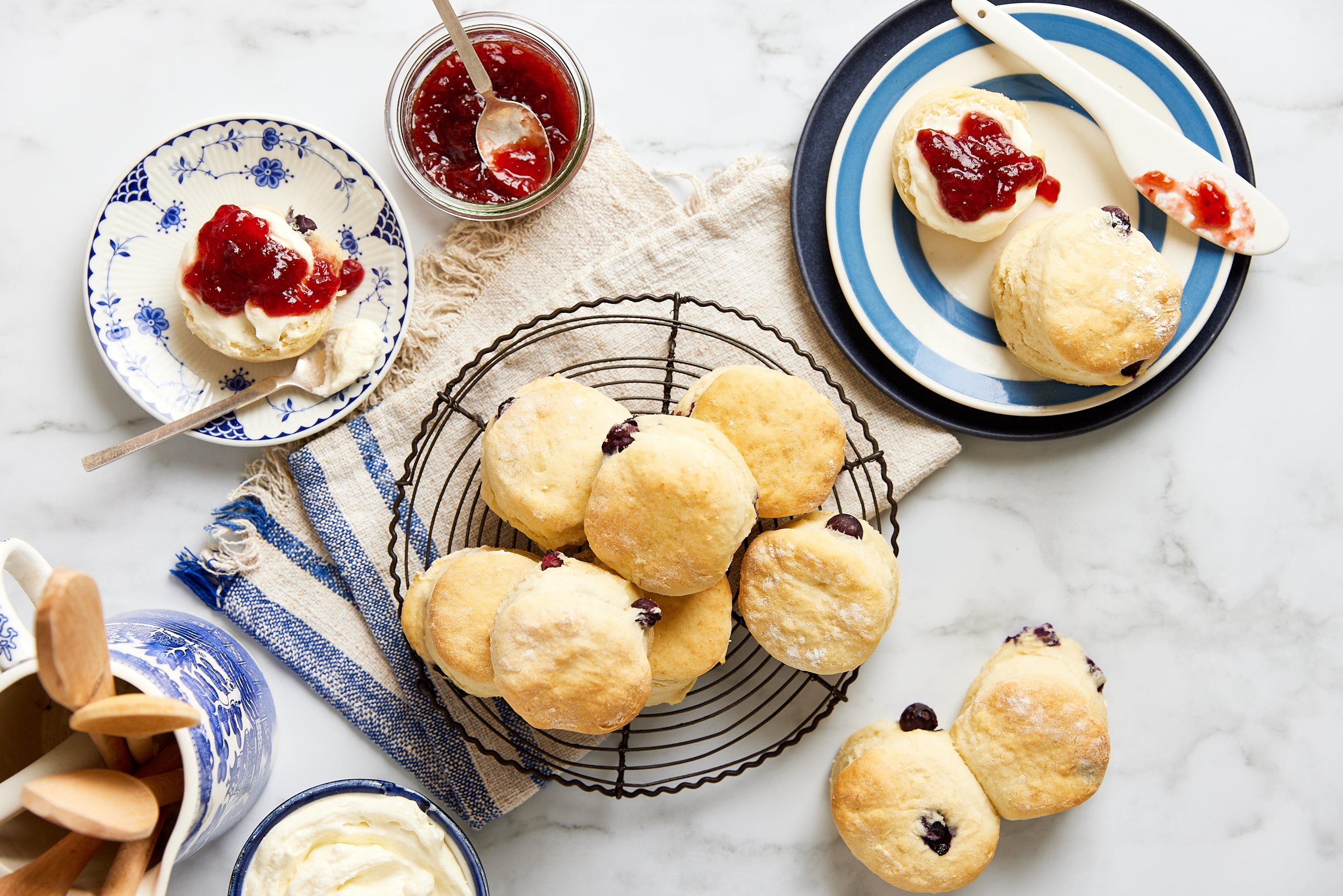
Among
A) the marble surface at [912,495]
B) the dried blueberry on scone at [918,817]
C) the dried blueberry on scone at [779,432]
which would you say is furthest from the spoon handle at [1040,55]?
the dried blueberry on scone at [918,817]

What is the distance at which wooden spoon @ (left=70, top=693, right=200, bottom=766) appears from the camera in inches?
60.4

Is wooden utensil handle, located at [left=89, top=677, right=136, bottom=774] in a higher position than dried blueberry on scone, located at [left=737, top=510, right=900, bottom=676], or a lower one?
higher

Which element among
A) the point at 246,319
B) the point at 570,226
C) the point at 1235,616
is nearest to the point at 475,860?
the point at 246,319

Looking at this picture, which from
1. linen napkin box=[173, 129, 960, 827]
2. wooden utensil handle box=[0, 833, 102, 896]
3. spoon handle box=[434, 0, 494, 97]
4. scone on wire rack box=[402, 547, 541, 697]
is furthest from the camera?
linen napkin box=[173, 129, 960, 827]

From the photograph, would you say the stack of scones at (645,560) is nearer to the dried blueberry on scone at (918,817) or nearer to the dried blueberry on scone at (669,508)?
the dried blueberry on scone at (669,508)

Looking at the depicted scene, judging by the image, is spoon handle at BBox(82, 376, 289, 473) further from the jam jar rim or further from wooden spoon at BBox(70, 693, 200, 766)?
wooden spoon at BBox(70, 693, 200, 766)

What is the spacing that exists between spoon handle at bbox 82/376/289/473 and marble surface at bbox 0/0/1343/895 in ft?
0.61

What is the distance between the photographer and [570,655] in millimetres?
1970

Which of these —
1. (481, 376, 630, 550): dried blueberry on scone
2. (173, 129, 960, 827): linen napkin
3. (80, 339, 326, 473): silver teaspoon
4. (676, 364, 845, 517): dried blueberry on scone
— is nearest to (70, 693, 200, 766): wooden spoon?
(481, 376, 630, 550): dried blueberry on scone

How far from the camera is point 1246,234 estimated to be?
2.50 m

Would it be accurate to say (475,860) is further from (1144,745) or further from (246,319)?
(1144,745)

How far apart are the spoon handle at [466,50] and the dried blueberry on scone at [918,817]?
2.23 meters

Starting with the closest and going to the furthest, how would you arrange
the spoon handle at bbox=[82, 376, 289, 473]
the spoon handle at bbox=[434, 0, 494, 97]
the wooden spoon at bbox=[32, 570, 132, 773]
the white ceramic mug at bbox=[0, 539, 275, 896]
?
the wooden spoon at bbox=[32, 570, 132, 773] < the white ceramic mug at bbox=[0, 539, 275, 896] < the spoon handle at bbox=[434, 0, 494, 97] < the spoon handle at bbox=[82, 376, 289, 473]

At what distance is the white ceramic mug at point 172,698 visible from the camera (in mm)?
1909
